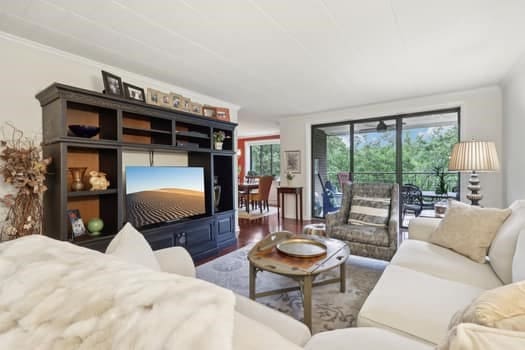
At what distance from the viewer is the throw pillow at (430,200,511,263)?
1853 mm

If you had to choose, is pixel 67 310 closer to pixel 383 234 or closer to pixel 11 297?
pixel 11 297

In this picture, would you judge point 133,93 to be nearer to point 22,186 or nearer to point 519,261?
point 22,186

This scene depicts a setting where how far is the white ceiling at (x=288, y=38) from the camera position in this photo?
186cm

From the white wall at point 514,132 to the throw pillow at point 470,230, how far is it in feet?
4.56

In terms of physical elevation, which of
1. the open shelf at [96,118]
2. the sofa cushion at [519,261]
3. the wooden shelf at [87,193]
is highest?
the open shelf at [96,118]

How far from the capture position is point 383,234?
2.72 meters

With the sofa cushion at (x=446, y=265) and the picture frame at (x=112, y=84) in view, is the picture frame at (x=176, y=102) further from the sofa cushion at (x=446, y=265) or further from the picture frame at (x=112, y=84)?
the sofa cushion at (x=446, y=265)

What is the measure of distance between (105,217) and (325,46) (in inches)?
115

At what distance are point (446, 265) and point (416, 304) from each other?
72 cm

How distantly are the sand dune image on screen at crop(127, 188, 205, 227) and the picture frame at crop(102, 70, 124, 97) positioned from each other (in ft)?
3.63

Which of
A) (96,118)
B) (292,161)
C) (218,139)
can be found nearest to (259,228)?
(292,161)

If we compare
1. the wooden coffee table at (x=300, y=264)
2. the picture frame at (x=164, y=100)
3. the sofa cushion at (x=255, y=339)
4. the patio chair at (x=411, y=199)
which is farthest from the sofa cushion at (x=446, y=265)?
the picture frame at (x=164, y=100)

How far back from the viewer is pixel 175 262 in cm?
152

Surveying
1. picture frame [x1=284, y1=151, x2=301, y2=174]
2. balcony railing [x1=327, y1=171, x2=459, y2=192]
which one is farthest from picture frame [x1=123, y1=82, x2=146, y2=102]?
balcony railing [x1=327, y1=171, x2=459, y2=192]
